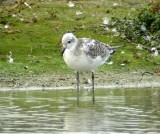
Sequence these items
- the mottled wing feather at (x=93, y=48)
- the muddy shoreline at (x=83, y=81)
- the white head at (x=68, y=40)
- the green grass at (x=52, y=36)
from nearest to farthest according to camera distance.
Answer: the white head at (x=68, y=40), the mottled wing feather at (x=93, y=48), the muddy shoreline at (x=83, y=81), the green grass at (x=52, y=36)

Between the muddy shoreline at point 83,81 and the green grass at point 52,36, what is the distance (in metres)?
0.48

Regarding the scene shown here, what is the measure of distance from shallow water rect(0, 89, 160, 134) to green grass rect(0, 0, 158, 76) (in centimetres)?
275

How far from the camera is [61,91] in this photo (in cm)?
1645

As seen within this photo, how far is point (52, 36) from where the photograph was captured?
21781 millimetres

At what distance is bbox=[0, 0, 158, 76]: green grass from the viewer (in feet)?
63.0

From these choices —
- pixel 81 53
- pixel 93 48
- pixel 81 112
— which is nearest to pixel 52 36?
pixel 93 48

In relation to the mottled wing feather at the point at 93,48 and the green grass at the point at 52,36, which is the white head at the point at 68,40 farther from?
the green grass at the point at 52,36

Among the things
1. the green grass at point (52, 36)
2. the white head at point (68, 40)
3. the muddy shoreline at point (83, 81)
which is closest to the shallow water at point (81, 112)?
the muddy shoreline at point (83, 81)

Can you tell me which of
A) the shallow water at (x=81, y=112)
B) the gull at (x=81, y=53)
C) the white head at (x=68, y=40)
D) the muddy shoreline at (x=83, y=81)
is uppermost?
the white head at (x=68, y=40)

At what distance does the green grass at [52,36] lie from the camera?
756 inches

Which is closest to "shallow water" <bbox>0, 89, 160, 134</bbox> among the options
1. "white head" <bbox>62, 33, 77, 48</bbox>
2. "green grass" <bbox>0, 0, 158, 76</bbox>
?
"white head" <bbox>62, 33, 77, 48</bbox>

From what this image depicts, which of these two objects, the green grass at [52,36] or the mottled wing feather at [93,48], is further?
the green grass at [52,36]

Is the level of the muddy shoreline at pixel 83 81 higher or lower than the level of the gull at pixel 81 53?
lower

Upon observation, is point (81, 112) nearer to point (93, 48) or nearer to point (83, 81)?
point (93, 48)
